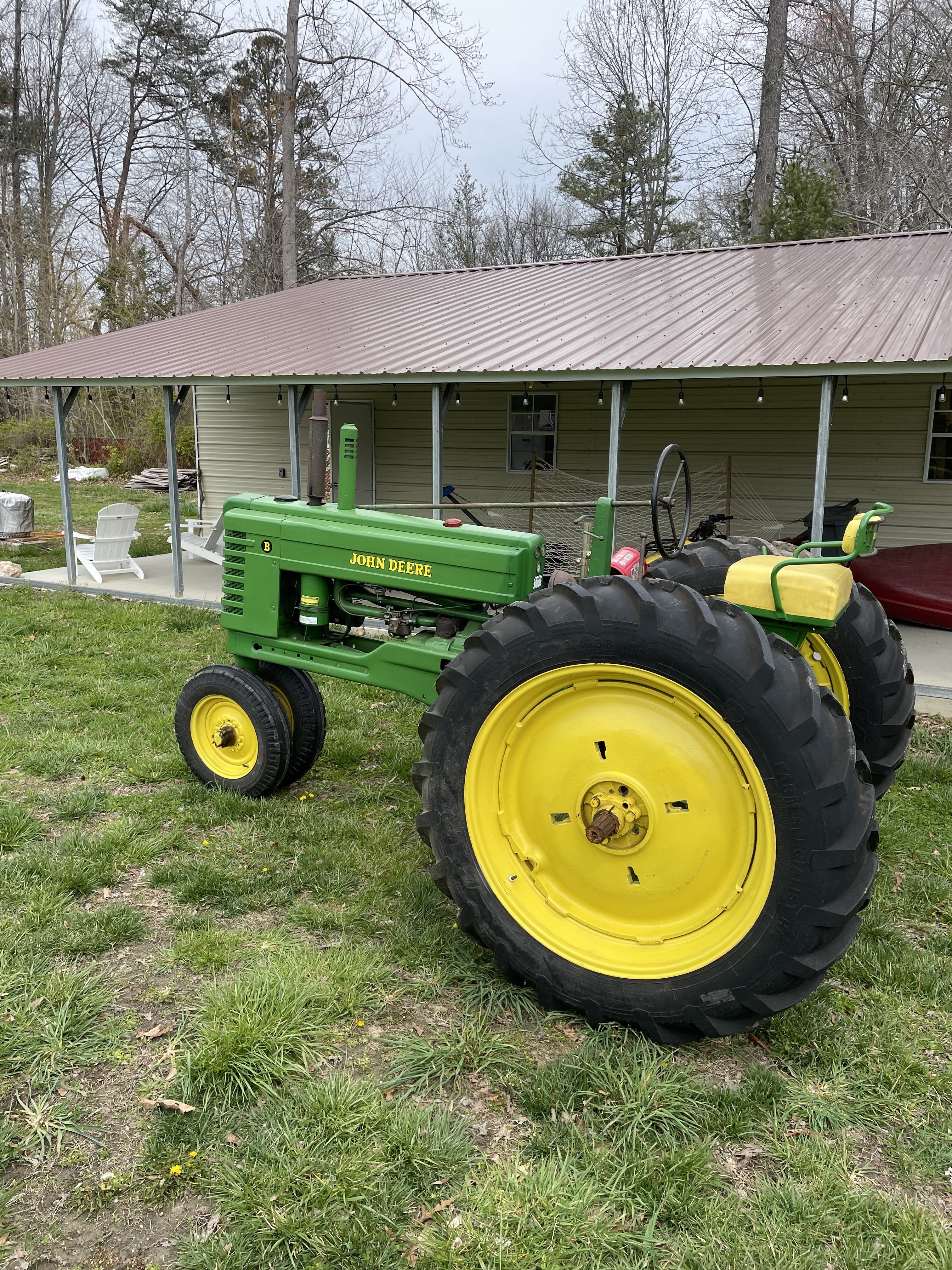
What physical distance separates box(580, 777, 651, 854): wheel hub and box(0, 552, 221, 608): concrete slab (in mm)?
6720

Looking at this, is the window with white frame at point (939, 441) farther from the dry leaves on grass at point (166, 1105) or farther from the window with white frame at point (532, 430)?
the dry leaves on grass at point (166, 1105)

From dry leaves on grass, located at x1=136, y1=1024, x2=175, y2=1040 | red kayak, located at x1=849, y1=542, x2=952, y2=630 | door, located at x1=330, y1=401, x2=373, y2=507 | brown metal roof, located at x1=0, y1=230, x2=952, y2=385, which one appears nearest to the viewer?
dry leaves on grass, located at x1=136, y1=1024, x2=175, y2=1040

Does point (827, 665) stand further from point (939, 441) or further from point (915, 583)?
point (939, 441)

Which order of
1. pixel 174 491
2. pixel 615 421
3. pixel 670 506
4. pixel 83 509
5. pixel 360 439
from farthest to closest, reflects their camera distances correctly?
pixel 83 509 < pixel 360 439 < pixel 174 491 < pixel 615 421 < pixel 670 506

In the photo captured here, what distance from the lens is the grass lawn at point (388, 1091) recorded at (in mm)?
1919

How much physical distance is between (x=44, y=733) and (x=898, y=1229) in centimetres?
458

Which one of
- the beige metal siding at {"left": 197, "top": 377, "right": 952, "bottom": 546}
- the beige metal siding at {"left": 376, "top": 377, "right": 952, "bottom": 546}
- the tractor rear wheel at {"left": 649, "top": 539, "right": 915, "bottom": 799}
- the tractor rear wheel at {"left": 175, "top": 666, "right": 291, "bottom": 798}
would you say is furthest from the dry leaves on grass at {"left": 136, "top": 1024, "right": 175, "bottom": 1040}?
the beige metal siding at {"left": 197, "top": 377, "right": 952, "bottom": 546}

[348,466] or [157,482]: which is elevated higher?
[348,466]

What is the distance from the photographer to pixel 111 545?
33.0 feet

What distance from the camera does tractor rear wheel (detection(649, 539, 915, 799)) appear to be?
3447 millimetres

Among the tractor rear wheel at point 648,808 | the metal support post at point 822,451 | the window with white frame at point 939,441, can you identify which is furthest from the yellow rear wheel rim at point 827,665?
the window with white frame at point 939,441

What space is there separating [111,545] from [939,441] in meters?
9.33

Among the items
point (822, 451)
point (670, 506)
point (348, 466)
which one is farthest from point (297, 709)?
point (822, 451)

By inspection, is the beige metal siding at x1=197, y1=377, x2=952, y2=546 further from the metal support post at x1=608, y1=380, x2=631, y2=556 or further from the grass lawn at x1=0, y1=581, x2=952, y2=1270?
the grass lawn at x1=0, y1=581, x2=952, y2=1270
